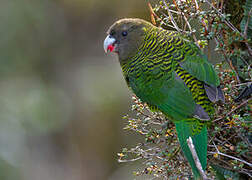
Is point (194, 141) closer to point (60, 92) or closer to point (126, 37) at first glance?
point (126, 37)

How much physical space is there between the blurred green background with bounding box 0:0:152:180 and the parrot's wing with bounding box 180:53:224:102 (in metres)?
3.95

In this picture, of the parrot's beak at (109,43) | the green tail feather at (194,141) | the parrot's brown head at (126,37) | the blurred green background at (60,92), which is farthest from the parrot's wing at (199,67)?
the blurred green background at (60,92)

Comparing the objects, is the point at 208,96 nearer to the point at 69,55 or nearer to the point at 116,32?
the point at 116,32

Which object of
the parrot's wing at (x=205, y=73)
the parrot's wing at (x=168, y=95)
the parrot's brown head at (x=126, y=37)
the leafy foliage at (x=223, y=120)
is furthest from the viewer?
the parrot's brown head at (x=126, y=37)

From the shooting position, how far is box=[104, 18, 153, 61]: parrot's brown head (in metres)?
2.17

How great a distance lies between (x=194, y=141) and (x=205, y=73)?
0.33 m

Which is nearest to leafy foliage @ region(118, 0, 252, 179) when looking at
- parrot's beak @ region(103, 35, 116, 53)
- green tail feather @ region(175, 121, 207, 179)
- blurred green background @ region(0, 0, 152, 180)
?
green tail feather @ region(175, 121, 207, 179)

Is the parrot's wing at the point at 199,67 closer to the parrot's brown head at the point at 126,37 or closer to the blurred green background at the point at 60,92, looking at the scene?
the parrot's brown head at the point at 126,37

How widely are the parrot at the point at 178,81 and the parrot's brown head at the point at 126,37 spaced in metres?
0.04

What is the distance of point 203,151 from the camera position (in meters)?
1.62

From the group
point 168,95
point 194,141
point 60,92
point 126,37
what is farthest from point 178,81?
point 60,92

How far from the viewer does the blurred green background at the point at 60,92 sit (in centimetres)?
596

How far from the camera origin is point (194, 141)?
174cm

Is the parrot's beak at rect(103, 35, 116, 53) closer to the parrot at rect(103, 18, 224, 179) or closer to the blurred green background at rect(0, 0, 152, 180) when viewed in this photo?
the parrot at rect(103, 18, 224, 179)
